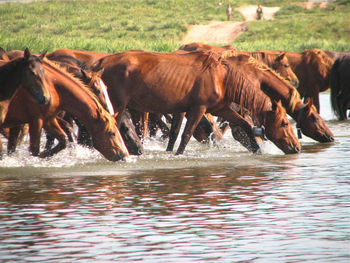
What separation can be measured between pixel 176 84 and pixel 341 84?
394 inches

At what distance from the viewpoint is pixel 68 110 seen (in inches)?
424

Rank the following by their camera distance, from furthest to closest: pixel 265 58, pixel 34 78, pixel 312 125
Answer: pixel 265 58
pixel 312 125
pixel 34 78

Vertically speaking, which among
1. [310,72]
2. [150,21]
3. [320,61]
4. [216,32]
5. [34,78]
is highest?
[34,78]

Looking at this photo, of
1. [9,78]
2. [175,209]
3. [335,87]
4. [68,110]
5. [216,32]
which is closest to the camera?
[175,209]

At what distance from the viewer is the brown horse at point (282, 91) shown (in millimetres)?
13391

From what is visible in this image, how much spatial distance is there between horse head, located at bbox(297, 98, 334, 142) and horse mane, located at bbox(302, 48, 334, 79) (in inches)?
298

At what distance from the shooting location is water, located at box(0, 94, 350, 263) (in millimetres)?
5715

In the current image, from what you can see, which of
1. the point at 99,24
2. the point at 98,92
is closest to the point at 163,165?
the point at 98,92

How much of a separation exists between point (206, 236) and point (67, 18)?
7912 centimetres

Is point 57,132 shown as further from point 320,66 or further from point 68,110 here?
point 320,66

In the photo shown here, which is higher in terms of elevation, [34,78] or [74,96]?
[34,78]

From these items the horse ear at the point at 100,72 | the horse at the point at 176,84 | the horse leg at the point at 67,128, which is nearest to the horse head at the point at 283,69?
the horse at the point at 176,84

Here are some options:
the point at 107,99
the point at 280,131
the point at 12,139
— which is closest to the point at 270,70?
the point at 280,131

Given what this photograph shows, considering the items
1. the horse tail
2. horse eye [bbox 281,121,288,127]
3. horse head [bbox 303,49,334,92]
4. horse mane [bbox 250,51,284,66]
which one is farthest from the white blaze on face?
horse head [bbox 303,49,334,92]
